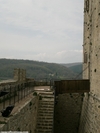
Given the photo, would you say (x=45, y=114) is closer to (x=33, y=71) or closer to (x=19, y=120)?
(x=19, y=120)

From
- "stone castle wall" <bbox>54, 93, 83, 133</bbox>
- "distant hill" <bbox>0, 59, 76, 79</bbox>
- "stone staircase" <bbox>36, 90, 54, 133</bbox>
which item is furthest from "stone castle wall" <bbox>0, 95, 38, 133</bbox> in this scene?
"distant hill" <bbox>0, 59, 76, 79</bbox>

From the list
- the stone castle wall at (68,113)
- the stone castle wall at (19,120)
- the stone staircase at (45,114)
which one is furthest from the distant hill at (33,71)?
the stone castle wall at (19,120)

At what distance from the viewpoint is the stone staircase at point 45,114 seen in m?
11.8

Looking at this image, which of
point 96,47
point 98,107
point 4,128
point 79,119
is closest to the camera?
point 4,128

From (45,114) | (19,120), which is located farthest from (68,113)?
(19,120)

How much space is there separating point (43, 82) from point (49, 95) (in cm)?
883

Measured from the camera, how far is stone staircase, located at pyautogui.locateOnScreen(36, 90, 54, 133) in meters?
11.8

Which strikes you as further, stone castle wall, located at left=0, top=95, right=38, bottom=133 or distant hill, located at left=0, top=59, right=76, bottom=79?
distant hill, located at left=0, top=59, right=76, bottom=79

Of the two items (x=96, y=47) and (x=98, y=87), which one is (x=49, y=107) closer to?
(x=98, y=87)

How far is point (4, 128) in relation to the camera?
247 inches

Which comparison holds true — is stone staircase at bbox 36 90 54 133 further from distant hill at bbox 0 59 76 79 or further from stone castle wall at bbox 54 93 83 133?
distant hill at bbox 0 59 76 79

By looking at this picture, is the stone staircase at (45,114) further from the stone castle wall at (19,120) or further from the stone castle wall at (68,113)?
the stone castle wall at (68,113)

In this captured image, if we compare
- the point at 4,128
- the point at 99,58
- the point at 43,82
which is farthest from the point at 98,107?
the point at 43,82

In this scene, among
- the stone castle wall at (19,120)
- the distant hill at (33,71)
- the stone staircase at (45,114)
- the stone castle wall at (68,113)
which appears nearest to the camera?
the stone castle wall at (19,120)
